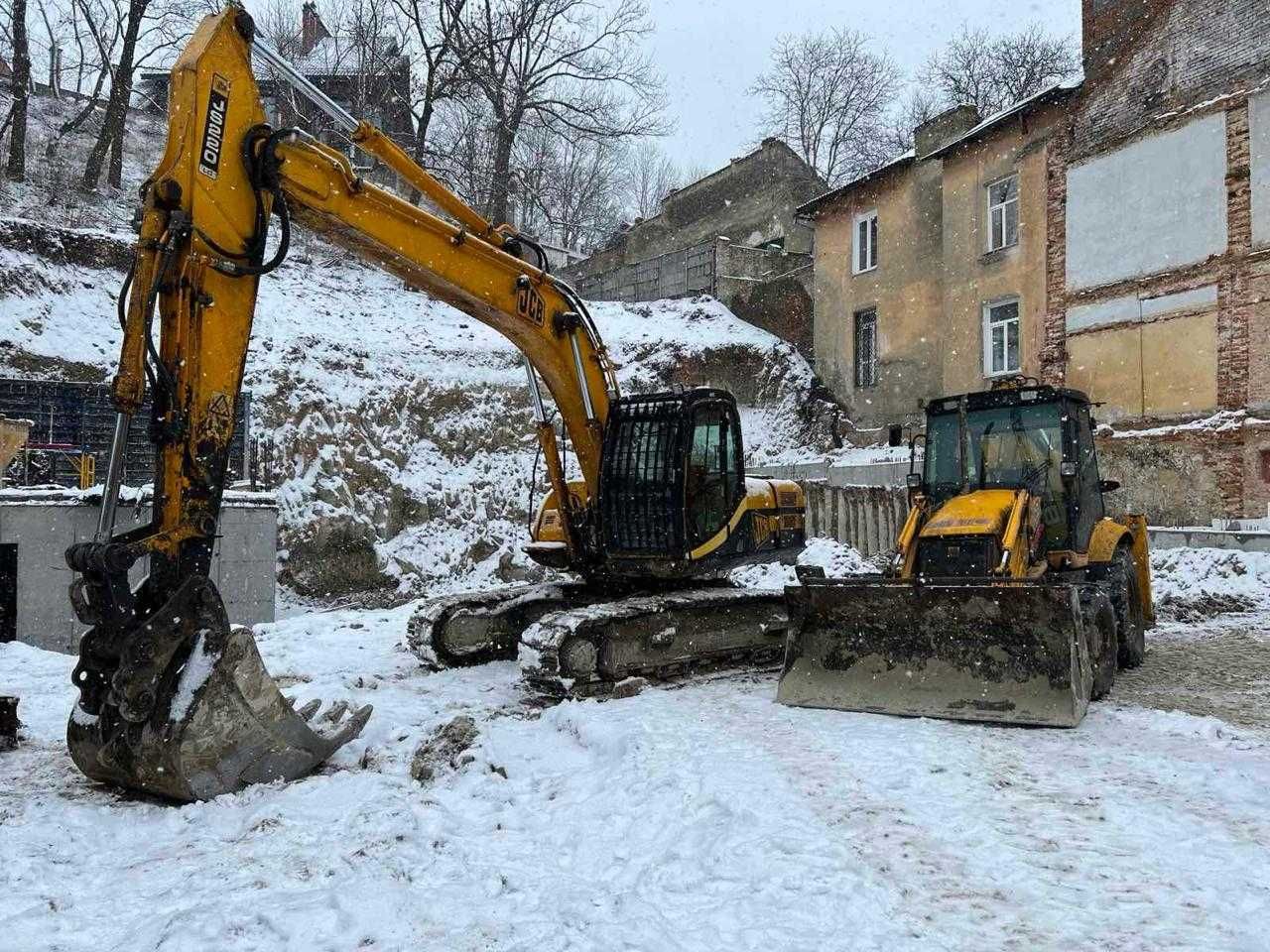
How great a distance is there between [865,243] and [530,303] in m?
17.6

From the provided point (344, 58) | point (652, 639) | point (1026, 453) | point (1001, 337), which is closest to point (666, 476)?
point (652, 639)

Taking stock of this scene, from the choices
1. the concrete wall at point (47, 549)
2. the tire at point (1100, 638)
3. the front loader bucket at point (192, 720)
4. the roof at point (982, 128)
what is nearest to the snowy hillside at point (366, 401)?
the concrete wall at point (47, 549)

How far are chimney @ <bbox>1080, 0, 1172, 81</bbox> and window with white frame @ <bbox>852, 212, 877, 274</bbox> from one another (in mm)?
5823

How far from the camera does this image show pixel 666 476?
25.0ft

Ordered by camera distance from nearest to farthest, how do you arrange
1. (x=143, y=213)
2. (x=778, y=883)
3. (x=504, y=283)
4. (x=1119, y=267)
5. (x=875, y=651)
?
(x=778, y=883) < (x=143, y=213) < (x=875, y=651) < (x=504, y=283) < (x=1119, y=267)

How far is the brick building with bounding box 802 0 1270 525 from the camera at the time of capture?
1530 centimetres

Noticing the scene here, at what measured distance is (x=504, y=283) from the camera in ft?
23.3

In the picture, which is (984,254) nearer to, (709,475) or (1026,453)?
(1026,453)

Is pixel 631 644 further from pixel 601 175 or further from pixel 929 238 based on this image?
pixel 601 175

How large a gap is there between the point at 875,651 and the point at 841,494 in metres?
9.12

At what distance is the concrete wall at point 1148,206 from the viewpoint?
15773 mm

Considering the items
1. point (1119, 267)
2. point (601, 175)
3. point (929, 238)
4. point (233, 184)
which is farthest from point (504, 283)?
point (601, 175)

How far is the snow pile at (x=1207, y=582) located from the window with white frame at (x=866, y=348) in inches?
397

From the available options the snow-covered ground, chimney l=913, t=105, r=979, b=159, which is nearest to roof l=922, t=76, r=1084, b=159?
chimney l=913, t=105, r=979, b=159
